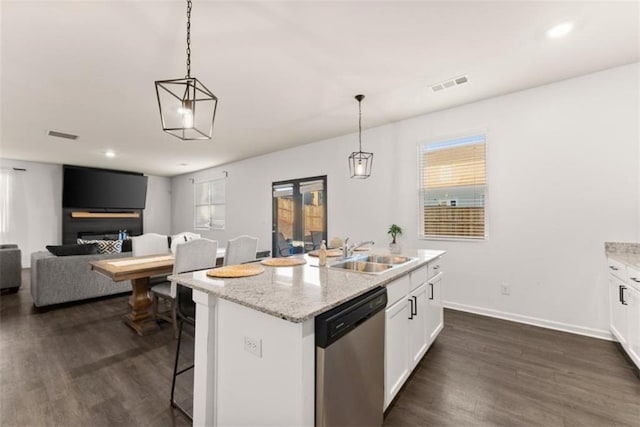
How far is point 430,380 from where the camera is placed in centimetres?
214

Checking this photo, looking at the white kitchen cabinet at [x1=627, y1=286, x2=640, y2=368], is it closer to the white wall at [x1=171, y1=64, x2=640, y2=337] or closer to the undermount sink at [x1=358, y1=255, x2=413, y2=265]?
the white wall at [x1=171, y1=64, x2=640, y2=337]

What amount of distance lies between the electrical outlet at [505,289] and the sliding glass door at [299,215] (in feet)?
9.26

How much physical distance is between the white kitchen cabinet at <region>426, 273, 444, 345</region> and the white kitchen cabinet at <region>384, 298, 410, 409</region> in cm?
53

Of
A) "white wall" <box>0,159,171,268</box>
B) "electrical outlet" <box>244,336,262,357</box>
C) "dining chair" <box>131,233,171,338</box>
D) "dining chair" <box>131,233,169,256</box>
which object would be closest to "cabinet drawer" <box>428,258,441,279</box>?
"electrical outlet" <box>244,336,262,357</box>

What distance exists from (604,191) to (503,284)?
1381 millimetres

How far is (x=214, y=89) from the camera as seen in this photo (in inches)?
123

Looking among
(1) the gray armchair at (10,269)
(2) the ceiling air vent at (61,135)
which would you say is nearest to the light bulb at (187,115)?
(2) the ceiling air vent at (61,135)

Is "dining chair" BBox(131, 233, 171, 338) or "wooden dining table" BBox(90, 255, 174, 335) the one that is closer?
"wooden dining table" BBox(90, 255, 174, 335)

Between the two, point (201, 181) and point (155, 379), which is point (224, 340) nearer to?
point (155, 379)

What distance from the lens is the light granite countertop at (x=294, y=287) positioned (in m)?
1.18

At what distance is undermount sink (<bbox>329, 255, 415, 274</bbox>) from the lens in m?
2.25

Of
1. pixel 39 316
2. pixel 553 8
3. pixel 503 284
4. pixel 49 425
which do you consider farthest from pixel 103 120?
pixel 503 284

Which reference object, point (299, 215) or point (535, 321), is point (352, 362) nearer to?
point (535, 321)

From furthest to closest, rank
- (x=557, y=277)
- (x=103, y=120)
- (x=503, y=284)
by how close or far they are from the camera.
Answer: (x=103, y=120) < (x=503, y=284) < (x=557, y=277)
